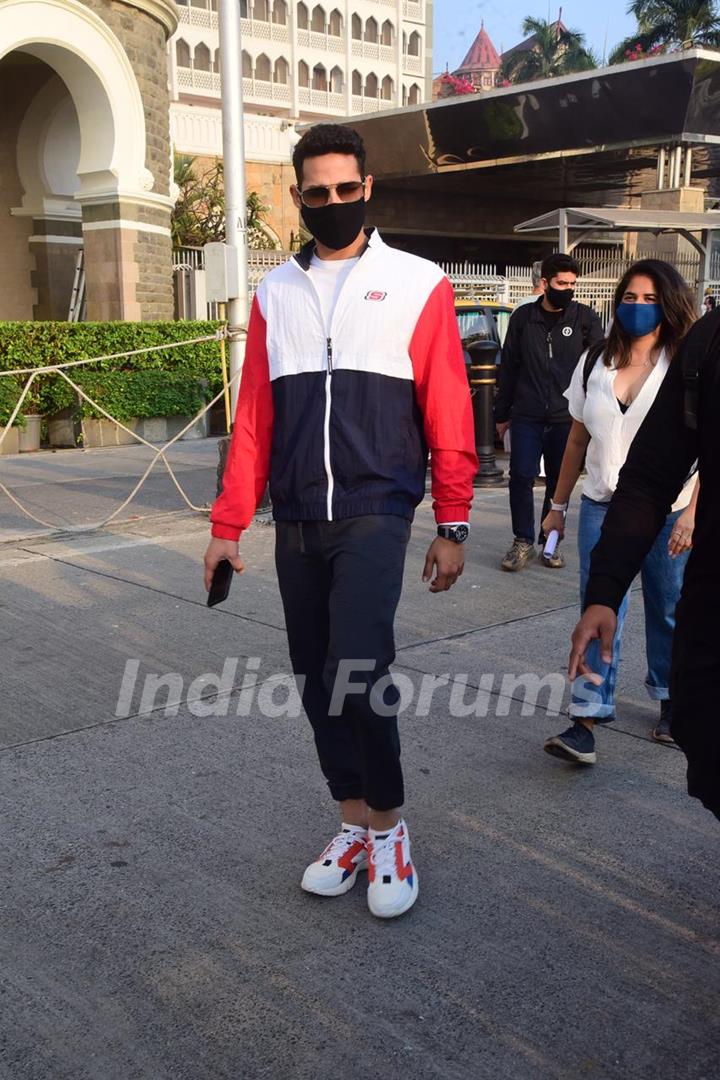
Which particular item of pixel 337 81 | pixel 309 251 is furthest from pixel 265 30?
pixel 309 251

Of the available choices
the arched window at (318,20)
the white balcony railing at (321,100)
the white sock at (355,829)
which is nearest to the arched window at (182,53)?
the white balcony railing at (321,100)

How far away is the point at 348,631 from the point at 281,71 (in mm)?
64489

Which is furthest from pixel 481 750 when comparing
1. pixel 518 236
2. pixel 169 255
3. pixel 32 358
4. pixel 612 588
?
pixel 518 236

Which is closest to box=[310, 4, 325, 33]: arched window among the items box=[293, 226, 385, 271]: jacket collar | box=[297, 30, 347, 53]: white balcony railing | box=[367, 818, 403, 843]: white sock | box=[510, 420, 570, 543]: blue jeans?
box=[297, 30, 347, 53]: white balcony railing

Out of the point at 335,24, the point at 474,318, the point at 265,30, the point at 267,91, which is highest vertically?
the point at 335,24

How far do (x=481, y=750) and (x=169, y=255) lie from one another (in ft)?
47.0

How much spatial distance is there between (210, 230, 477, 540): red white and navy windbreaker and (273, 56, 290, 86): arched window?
6295cm

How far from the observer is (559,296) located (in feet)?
24.0

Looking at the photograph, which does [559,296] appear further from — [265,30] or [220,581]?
[265,30]

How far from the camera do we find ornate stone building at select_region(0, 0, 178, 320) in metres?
15.5

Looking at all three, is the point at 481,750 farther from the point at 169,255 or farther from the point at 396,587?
the point at 169,255

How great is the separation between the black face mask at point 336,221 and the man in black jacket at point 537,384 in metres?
4.22

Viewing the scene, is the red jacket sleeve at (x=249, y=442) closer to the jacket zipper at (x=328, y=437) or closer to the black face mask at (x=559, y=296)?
the jacket zipper at (x=328, y=437)

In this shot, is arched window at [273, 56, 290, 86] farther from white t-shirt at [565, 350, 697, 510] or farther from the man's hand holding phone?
the man's hand holding phone
